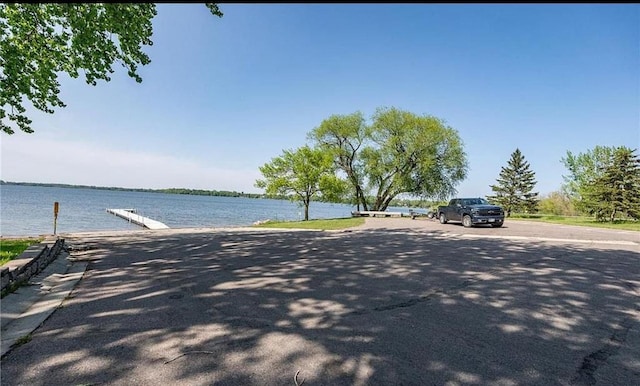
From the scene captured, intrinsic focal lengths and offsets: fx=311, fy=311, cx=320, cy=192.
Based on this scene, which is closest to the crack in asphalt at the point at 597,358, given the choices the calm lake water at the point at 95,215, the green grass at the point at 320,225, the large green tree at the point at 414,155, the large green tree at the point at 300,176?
the green grass at the point at 320,225

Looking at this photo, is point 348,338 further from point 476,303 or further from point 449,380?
point 476,303

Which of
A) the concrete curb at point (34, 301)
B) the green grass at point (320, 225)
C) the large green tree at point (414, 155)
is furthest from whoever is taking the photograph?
the large green tree at point (414, 155)

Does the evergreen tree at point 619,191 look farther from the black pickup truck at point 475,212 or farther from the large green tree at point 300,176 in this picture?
the large green tree at point 300,176

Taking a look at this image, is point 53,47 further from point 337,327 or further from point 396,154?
point 396,154

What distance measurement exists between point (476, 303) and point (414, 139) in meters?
34.5

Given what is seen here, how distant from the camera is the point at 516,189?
55.3 metres

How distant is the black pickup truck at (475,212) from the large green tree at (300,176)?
601 inches

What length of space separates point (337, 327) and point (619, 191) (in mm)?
38224

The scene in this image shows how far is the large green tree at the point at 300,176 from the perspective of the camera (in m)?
33.1

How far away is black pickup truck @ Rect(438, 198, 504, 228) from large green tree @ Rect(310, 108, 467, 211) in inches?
614

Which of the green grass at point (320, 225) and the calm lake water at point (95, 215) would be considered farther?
the calm lake water at point (95, 215)

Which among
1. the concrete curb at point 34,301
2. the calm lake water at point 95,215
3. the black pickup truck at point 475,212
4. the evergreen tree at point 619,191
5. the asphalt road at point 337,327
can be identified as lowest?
the calm lake water at point 95,215

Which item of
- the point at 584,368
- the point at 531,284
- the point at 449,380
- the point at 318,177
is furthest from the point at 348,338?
the point at 318,177

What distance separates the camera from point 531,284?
19.5ft
